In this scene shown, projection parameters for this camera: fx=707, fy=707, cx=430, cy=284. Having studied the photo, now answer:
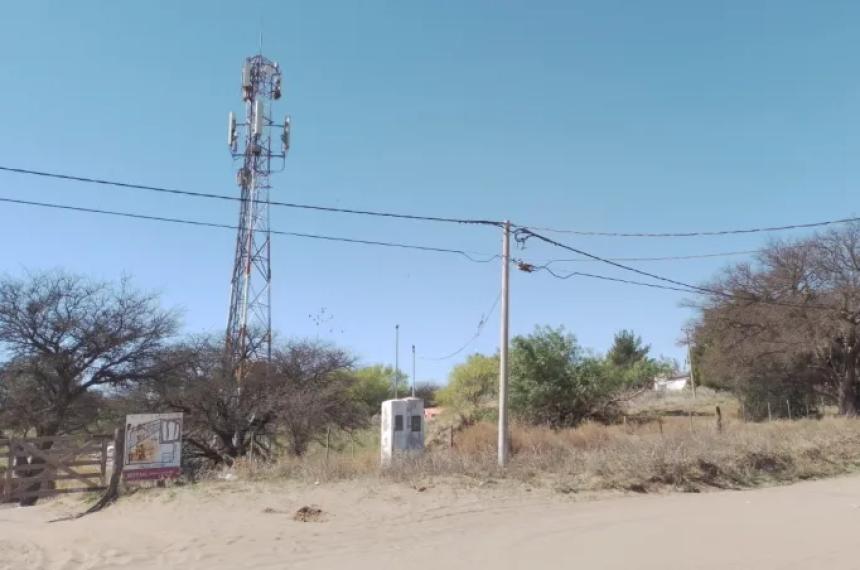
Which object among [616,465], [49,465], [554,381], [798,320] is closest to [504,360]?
[616,465]

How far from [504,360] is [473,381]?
138ft

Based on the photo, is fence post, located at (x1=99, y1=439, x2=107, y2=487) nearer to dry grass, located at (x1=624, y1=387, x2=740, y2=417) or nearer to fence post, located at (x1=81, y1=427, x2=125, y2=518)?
fence post, located at (x1=81, y1=427, x2=125, y2=518)

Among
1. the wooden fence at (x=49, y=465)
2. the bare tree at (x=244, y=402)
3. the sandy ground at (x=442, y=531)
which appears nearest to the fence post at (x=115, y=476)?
the sandy ground at (x=442, y=531)

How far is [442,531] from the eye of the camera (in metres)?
11.4

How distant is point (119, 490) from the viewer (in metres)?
17.4

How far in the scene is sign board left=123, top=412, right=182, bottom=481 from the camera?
1795 centimetres

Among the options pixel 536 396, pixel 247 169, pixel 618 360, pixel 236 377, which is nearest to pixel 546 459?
pixel 236 377

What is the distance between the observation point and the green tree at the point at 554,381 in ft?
121

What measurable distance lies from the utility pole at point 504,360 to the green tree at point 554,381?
1847 centimetres

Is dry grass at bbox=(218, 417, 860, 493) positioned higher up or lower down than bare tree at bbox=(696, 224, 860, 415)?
lower down

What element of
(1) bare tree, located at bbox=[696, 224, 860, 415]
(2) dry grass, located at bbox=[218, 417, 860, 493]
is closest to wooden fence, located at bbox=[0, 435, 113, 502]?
(2) dry grass, located at bbox=[218, 417, 860, 493]

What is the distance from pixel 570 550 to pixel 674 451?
869cm

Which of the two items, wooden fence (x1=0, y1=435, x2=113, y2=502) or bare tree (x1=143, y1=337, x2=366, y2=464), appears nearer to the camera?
wooden fence (x1=0, y1=435, x2=113, y2=502)

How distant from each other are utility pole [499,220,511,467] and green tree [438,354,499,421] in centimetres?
3564
